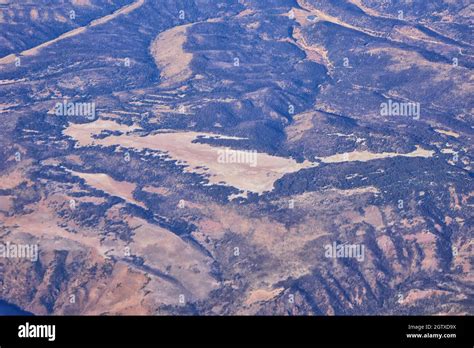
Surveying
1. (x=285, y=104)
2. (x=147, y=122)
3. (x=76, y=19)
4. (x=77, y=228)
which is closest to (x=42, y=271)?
(x=77, y=228)

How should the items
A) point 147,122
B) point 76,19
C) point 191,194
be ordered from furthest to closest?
1. point 76,19
2. point 147,122
3. point 191,194

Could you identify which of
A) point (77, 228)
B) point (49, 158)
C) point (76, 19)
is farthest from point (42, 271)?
point (76, 19)

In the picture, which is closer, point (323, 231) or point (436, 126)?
point (323, 231)

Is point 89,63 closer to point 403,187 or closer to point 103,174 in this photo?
point 103,174

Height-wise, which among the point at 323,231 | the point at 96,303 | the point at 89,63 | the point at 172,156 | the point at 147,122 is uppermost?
the point at 89,63

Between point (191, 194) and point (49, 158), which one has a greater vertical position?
point (49, 158)

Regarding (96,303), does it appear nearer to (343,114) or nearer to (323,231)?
(323,231)

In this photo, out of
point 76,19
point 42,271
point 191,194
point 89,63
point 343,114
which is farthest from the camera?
point 76,19
